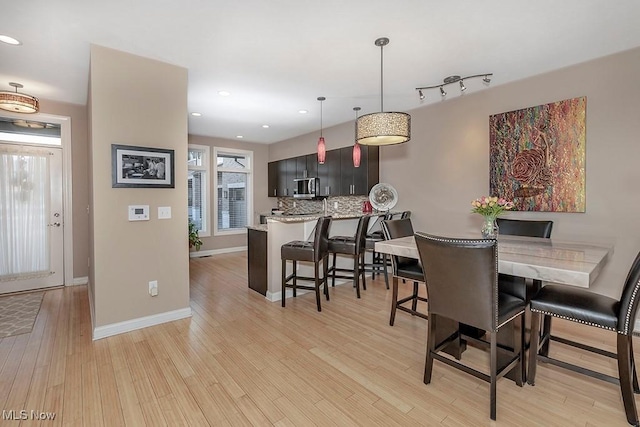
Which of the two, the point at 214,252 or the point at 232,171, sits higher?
the point at 232,171

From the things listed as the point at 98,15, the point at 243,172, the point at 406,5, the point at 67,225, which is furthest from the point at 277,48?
the point at 243,172

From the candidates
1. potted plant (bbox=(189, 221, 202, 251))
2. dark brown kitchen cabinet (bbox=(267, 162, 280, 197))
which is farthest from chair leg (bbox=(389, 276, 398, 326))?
dark brown kitchen cabinet (bbox=(267, 162, 280, 197))

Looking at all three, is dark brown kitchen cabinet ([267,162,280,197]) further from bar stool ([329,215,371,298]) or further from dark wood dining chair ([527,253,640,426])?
dark wood dining chair ([527,253,640,426])

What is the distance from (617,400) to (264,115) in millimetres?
5012

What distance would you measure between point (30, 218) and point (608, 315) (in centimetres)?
605

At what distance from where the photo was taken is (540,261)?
1.76 m

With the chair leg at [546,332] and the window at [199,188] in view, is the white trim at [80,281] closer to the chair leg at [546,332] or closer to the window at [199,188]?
the window at [199,188]

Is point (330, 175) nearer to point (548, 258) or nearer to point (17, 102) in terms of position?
point (548, 258)

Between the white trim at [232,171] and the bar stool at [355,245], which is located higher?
the white trim at [232,171]

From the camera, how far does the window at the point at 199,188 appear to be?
6.43m

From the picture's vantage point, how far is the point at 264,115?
4.94 m

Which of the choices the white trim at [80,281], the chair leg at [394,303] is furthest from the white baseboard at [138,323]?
the white trim at [80,281]

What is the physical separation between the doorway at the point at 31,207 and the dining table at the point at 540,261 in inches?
179

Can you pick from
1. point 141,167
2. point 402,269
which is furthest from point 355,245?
point 141,167
